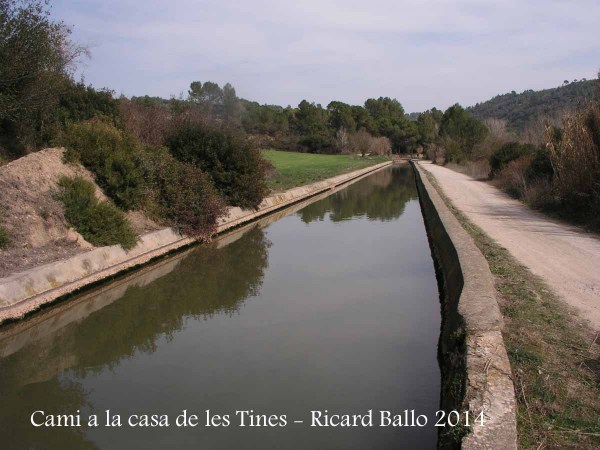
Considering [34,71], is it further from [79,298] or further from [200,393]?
[200,393]

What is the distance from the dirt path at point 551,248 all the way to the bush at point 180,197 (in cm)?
768

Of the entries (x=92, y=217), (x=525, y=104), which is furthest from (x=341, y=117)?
(x=92, y=217)

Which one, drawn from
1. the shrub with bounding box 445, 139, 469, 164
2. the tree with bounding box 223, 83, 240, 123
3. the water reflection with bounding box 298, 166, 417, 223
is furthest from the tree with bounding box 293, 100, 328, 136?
the water reflection with bounding box 298, 166, 417, 223

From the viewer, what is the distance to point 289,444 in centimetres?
495

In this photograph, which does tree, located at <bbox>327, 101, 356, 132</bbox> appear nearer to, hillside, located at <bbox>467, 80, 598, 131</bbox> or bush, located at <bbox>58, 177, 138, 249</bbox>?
hillside, located at <bbox>467, 80, 598, 131</bbox>

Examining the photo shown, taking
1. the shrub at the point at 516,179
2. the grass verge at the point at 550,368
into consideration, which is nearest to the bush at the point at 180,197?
the grass verge at the point at 550,368

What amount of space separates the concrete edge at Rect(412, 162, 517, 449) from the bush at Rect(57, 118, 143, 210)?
8718 mm

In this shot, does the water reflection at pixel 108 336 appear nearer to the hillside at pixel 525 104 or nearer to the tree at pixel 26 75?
the tree at pixel 26 75

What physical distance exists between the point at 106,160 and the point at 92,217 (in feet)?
9.18

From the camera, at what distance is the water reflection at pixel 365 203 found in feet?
75.2

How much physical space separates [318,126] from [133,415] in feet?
276

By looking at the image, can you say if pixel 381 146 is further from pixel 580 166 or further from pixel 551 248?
pixel 551 248

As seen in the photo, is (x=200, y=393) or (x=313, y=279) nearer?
(x=200, y=393)

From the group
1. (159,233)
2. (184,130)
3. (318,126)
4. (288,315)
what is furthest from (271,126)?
(288,315)
